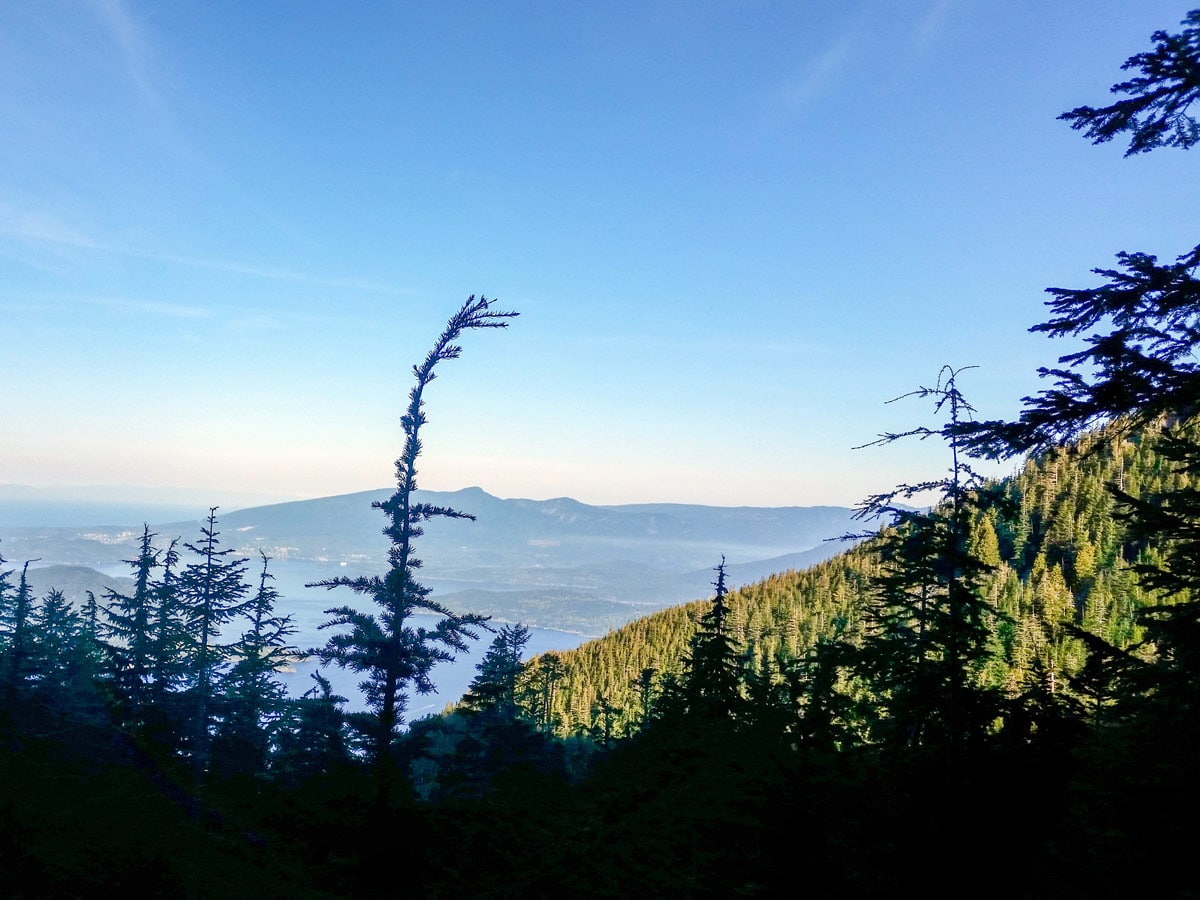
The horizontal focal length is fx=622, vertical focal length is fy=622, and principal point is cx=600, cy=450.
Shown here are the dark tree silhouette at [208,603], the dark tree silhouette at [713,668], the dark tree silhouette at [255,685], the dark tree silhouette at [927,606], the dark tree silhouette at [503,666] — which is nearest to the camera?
the dark tree silhouette at [927,606]

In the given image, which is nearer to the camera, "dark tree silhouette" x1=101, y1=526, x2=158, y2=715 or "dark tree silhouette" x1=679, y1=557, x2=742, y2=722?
"dark tree silhouette" x1=679, y1=557, x2=742, y2=722

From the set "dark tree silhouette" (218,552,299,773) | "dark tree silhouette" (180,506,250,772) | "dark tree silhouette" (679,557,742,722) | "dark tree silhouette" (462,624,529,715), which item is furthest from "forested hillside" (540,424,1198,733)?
"dark tree silhouette" (679,557,742,722)

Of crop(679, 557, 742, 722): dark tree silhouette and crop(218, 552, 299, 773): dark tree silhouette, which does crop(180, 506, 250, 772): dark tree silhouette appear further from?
crop(679, 557, 742, 722): dark tree silhouette

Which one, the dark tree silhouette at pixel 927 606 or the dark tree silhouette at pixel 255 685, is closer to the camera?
the dark tree silhouette at pixel 927 606

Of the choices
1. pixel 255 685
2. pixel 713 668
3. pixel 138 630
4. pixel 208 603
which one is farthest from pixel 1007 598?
pixel 138 630

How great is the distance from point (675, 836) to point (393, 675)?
9.60 m

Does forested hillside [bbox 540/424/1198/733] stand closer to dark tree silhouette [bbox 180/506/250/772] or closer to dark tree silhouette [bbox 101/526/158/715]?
dark tree silhouette [bbox 180/506/250/772]

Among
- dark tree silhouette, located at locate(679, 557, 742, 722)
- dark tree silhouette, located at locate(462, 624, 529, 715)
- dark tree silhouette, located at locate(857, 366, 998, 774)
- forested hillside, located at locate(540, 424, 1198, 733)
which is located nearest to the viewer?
dark tree silhouette, located at locate(857, 366, 998, 774)

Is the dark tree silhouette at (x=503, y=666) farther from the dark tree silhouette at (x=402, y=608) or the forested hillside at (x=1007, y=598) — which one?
the forested hillside at (x=1007, y=598)

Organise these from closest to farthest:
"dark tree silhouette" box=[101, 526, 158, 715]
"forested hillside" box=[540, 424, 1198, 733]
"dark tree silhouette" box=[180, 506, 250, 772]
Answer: "dark tree silhouette" box=[101, 526, 158, 715] < "dark tree silhouette" box=[180, 506, 250, 772] < "forested hillside" box=[540, 424, 1198, 733]

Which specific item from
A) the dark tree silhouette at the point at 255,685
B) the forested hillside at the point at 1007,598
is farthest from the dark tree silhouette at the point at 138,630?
the forested hillside at the point at 1007,598

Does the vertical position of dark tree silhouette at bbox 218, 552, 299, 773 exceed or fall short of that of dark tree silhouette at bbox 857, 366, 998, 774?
it falls short

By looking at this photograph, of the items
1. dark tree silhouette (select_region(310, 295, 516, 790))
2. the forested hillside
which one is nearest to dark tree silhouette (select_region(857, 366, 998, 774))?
dark tree silhouette (select_region(310, 295, 516, 790))

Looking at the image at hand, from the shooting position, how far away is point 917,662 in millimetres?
13953
